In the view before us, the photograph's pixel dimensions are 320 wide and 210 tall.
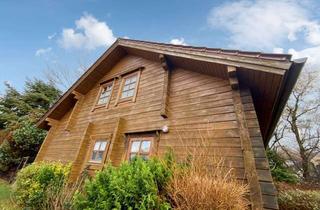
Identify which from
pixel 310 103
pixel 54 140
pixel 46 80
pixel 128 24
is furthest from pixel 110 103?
pixel 310 103

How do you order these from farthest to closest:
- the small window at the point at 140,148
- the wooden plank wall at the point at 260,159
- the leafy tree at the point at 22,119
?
the leafy tree at the point at 22,119 < the small window at the point at 140,148 < the wooden plank wall at the point at 260,159

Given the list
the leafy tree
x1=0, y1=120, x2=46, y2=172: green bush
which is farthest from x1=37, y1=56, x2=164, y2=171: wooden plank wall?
the leafy tree

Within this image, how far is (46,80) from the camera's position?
70.9ft

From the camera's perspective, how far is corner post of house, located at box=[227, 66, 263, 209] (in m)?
3.13

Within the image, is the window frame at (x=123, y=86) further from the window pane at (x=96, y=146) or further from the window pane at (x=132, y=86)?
the window pane at (x=96, y=146)

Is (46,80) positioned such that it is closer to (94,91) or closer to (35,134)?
(35,134)

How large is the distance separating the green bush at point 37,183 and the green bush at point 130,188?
3186 mm

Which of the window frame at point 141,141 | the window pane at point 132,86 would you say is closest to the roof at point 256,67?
the window pane at point 132,86

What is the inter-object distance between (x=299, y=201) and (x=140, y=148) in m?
6.10

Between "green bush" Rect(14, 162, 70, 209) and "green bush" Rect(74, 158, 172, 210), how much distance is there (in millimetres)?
3186

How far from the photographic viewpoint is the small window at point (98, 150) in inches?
269

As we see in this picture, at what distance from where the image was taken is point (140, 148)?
5781mm

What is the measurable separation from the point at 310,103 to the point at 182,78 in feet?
61.3

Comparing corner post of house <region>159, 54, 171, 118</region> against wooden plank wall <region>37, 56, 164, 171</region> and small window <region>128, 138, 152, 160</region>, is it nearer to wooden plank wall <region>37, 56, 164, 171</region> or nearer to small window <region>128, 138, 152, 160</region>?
wooden plank wall <region>37, 56, 164, 171</region>
